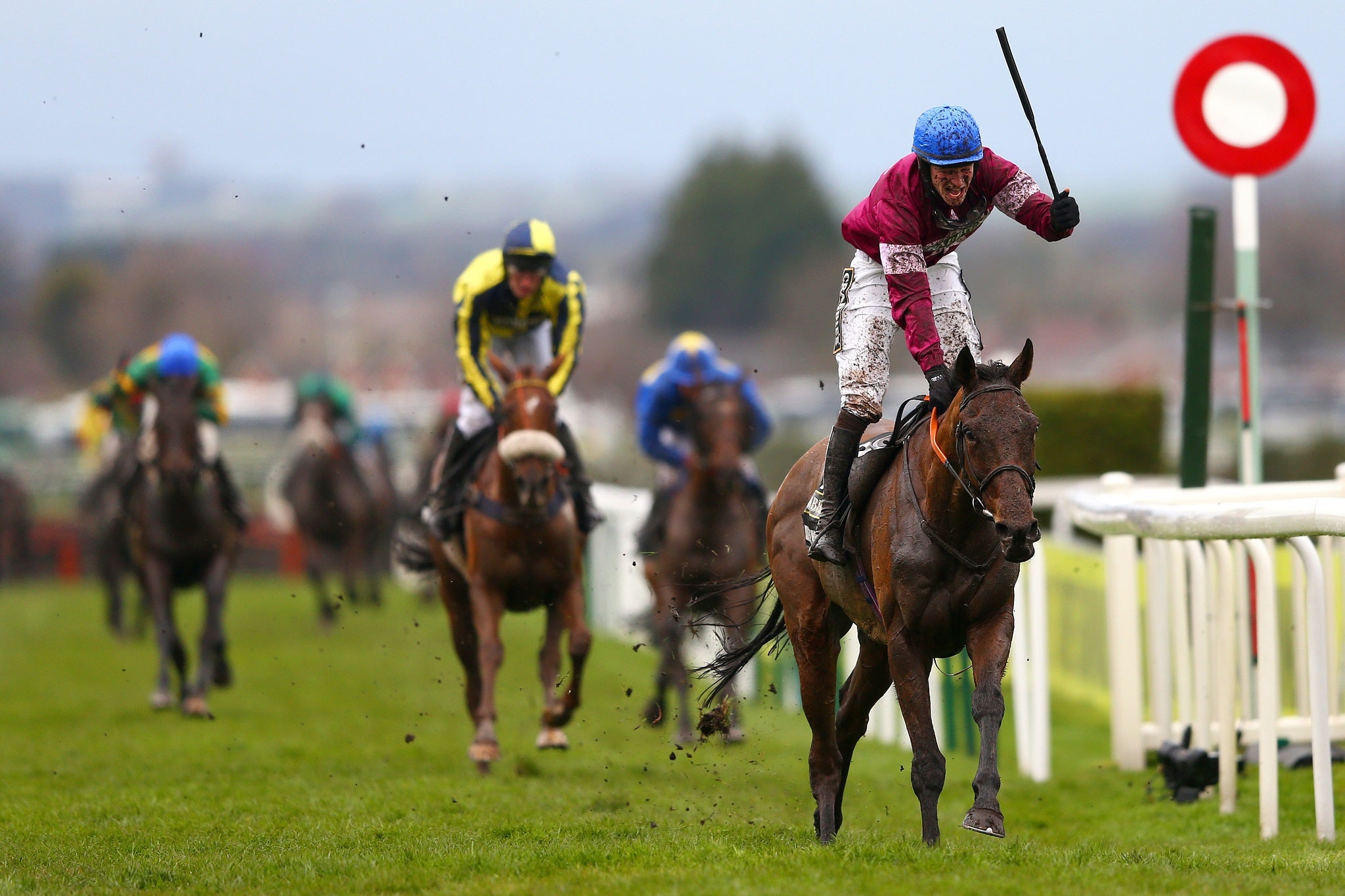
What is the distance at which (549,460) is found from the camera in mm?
7676

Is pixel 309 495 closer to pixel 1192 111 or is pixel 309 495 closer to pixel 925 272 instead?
pixel 1192 111

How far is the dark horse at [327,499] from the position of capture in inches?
699

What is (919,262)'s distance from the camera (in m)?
5.06

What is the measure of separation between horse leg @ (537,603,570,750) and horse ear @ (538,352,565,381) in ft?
3.42

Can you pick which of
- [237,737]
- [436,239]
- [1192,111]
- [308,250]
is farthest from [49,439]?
[436,239]

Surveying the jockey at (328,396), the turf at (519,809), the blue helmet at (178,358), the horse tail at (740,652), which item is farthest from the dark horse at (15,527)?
the horse tail at (740,652)

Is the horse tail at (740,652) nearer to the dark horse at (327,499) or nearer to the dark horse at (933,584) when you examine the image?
the dark horse at (933,584)

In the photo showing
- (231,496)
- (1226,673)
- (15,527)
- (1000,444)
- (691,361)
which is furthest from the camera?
(15,527)

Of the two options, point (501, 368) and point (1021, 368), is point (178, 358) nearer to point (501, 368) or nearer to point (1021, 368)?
point (501, 368)

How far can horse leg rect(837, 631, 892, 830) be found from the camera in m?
5.61

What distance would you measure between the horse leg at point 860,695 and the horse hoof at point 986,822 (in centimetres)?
97

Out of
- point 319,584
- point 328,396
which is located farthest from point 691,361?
point 328,396

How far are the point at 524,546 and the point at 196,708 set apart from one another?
10.6 feet

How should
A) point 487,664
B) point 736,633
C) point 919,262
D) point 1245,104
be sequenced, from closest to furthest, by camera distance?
point 919,262 < point 736,633 < point 1245,104 < point 487,664
